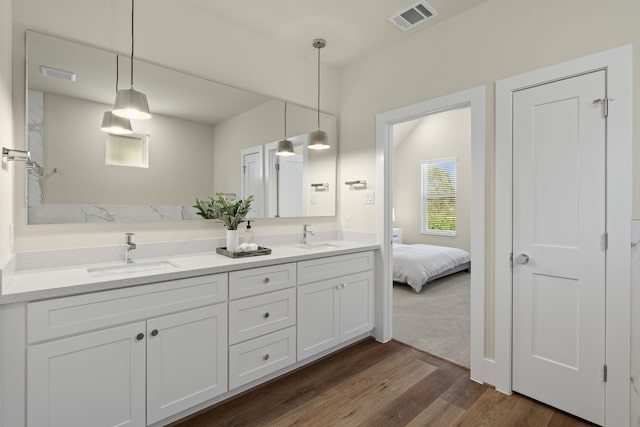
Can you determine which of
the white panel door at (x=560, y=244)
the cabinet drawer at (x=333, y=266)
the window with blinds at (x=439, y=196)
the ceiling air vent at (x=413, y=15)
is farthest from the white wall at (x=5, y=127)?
the window with blinds at (x=439, y=196)

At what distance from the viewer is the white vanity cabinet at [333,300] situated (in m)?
2.43

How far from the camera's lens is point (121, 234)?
2088 millimetres

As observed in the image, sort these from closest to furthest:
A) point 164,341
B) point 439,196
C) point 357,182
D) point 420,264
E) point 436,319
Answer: point 164,341, point 357,182, point 436,319, point 420,264, point 439,196

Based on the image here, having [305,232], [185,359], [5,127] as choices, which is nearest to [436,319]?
[305,232]

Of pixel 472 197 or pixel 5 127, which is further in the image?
pixel 472 197

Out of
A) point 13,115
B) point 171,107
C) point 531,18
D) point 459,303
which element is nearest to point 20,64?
point 13,115

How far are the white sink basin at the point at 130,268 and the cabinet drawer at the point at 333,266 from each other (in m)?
0.91

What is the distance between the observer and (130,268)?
198 centimetres

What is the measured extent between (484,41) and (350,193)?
65.8 inches

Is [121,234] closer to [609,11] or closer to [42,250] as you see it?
[42,250]

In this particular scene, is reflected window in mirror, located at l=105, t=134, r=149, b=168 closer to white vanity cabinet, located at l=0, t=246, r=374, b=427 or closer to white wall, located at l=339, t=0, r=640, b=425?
white vanity cabinet, located at l=0, t=246, r=374, b=427

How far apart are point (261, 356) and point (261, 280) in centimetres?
51

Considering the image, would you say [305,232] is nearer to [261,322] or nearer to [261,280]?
[261,280]

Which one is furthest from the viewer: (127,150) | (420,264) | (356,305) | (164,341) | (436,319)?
(420,264)
